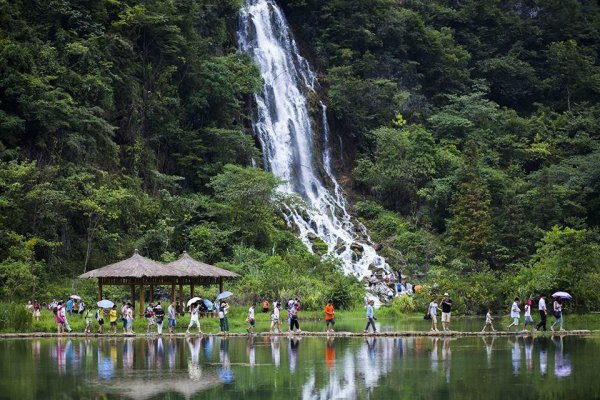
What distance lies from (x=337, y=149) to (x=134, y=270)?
30.2 m

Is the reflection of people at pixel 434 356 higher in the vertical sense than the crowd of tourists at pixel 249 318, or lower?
lower

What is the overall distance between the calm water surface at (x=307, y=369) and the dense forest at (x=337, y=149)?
474 inches

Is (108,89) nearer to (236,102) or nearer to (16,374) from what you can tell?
(236,102)

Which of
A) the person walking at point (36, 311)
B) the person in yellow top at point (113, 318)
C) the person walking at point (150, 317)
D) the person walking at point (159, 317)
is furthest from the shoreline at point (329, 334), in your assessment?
the person walking at point (36, 311)

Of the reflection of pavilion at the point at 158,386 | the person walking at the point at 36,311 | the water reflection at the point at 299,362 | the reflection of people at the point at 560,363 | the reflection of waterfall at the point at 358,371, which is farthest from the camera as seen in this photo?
the person walking at the point at 36,311

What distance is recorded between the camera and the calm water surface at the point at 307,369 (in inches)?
784

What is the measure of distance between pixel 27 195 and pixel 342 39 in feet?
108

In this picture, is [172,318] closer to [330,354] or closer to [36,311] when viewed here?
[36,311]

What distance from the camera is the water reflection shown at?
21156mm

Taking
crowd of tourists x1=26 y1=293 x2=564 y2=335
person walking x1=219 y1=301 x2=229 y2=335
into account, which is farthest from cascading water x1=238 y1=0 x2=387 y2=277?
person walking x1=219 y1=301 x2=229 y2=335

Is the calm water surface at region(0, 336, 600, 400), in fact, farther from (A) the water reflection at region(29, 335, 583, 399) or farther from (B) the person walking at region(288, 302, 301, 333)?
(B) the person walking at region(288, 302, 301, 333)

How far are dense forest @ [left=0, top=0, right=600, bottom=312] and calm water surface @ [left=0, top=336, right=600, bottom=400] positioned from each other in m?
12.0

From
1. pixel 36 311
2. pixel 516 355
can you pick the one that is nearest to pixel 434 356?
pixel 516 355

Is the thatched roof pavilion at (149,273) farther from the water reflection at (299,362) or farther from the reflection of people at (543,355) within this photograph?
the reflection of people at (543,355)
